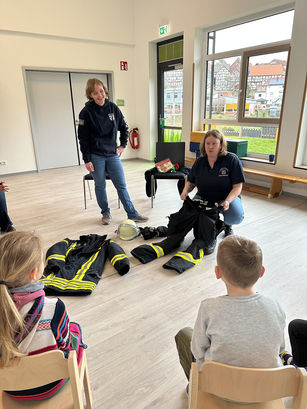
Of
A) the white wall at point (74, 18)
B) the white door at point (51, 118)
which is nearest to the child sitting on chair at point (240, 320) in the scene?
the white door at point (51, 118)

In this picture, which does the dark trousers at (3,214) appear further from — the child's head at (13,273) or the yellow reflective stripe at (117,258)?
the child's head at (13,273)

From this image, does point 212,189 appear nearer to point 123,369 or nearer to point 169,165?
point 169,165

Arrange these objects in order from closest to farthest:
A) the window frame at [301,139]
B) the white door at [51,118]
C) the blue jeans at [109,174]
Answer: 1. the blue jeans at [109,174]
2. the window frame at [301,139]
3. the white door at [51,118]

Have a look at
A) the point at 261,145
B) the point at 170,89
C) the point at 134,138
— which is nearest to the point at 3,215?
the point at 261,145

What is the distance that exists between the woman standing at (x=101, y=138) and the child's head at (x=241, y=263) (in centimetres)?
237

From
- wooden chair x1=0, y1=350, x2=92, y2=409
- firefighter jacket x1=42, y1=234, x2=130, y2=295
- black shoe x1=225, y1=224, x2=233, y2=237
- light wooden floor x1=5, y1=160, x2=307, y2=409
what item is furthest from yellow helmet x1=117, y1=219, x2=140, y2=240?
wooden chair x1=0, y1=350, x2=92, y2=409

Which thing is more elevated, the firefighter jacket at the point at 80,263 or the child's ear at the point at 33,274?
the child's ear at the point at 33,274

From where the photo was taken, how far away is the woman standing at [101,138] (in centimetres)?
294

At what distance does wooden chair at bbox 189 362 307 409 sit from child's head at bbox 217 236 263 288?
0.84 feet

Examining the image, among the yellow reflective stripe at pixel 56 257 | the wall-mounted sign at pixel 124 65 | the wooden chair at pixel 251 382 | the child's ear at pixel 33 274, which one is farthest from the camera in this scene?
the wall-mounted sign at pixel 124 65

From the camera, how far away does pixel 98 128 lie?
3.00 meters

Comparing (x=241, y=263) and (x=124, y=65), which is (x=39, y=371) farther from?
(x=124, y=65)

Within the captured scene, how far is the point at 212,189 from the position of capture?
2740 millimetres

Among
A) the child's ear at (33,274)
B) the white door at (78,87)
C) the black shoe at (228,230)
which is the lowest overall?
the black shoe at (228,230)
